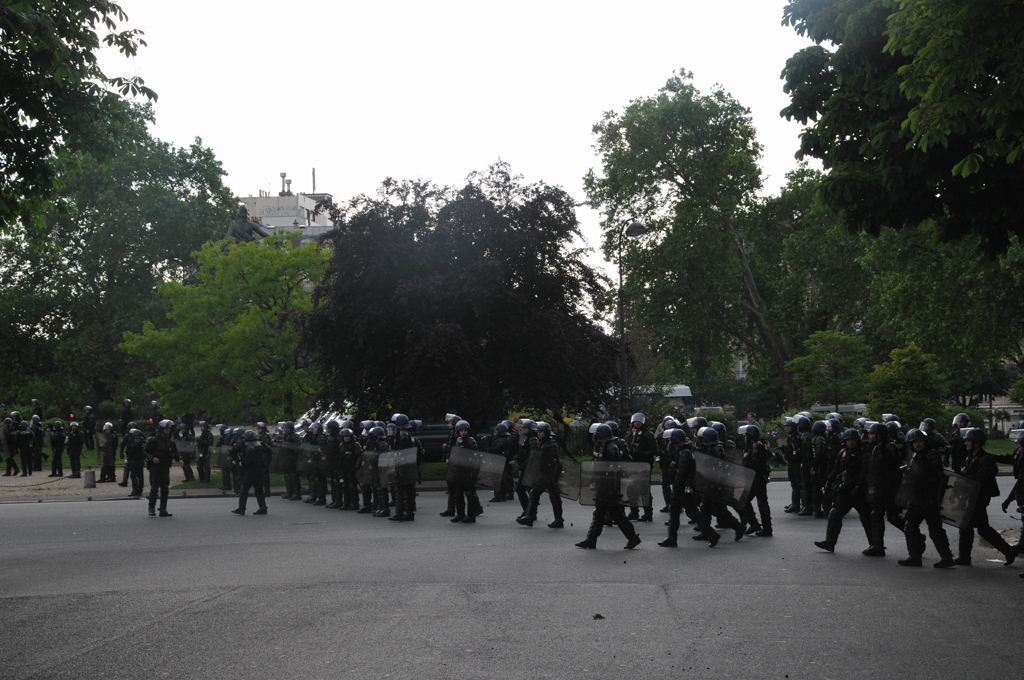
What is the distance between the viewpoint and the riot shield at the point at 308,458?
2108 cm

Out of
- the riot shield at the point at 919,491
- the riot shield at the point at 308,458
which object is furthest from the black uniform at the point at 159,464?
the riot shield at the point at 919,491

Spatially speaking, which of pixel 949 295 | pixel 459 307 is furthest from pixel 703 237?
pixel 459 307

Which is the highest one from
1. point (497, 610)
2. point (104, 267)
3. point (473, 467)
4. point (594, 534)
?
point (104, 267)

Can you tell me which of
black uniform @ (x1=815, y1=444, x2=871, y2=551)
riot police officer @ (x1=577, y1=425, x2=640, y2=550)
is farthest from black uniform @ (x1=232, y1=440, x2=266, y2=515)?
black uniform @ (x1=815, y1=444, x2=871, y2=551)

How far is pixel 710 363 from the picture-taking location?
46250 millimetres

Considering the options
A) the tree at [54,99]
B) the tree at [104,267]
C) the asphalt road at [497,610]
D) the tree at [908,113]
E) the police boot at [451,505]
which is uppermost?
the tree at [104,267]

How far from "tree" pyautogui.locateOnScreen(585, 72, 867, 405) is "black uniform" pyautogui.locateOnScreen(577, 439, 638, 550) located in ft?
99.3

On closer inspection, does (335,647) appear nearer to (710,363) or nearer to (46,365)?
(710,363)

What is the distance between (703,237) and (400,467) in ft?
91.4

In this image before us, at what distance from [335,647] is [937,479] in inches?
277

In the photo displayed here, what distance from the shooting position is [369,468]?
715 inches

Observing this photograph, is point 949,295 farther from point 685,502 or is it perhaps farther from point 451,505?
point 685,502

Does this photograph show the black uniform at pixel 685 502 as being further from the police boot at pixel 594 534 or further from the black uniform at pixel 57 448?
the black uniform at pixel 57 448

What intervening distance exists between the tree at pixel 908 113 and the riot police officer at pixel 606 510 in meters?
4.06
